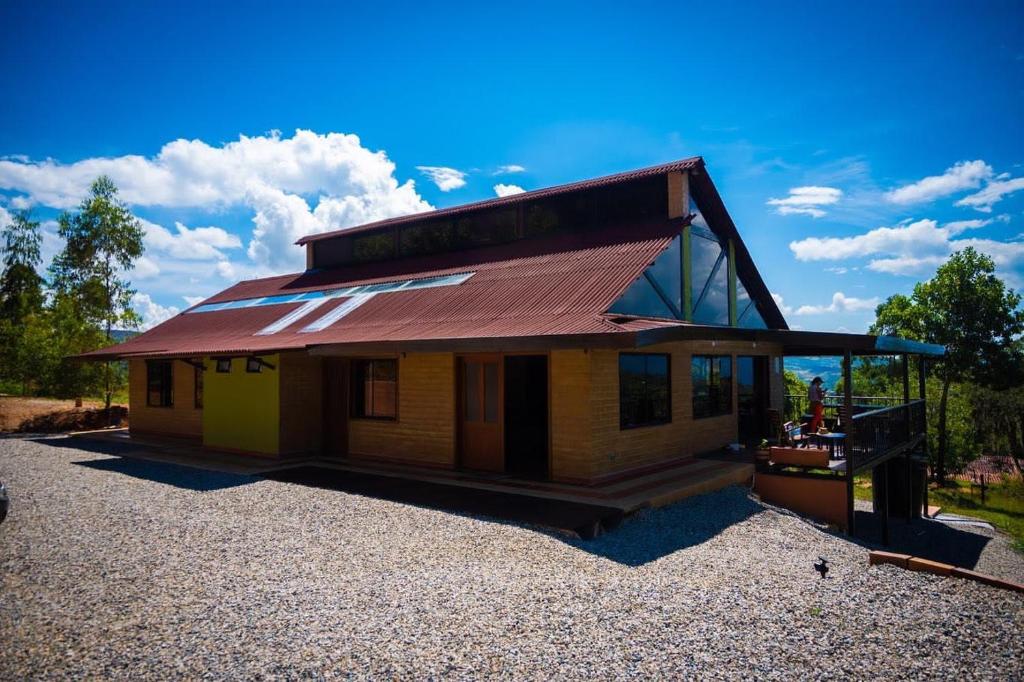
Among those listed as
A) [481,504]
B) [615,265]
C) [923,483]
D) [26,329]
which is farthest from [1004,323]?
Answer: [26,329]

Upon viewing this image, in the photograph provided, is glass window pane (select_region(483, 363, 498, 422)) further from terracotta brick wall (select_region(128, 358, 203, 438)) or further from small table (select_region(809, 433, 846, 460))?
terracotta brick wall (select_region(128, 358, 203, 438))

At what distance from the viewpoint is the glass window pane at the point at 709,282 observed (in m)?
13.7

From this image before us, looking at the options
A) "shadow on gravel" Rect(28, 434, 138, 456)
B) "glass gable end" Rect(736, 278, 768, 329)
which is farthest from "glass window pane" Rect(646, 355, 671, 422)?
"shadow on gravel" Rect(28, 434, 138, 456)

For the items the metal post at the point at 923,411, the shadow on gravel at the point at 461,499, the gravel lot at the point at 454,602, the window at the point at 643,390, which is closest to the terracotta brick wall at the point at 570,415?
the window at the point at 643,390

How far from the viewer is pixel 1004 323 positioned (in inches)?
1282

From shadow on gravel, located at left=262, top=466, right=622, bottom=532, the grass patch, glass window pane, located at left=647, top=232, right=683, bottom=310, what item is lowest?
the grass patch

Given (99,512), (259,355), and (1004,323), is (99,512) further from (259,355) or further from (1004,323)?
(1004,323)

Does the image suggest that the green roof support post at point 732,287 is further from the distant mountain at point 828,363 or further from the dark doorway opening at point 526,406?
the dark doorway opening at point 526,406

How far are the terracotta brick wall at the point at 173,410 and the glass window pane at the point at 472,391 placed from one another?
8558 mm

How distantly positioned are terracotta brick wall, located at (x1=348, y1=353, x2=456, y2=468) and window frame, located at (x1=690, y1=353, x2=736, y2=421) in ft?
16.8

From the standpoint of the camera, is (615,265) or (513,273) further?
(513,273)

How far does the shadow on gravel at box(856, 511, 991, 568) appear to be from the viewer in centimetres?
1170

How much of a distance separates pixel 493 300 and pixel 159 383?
437 inches

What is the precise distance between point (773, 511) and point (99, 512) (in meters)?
9.52
